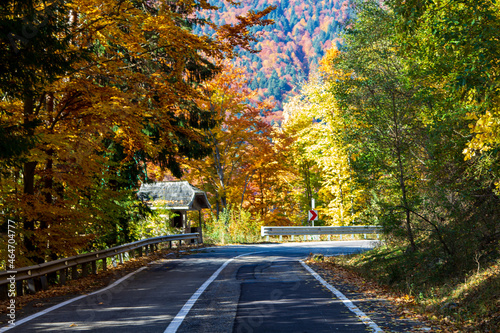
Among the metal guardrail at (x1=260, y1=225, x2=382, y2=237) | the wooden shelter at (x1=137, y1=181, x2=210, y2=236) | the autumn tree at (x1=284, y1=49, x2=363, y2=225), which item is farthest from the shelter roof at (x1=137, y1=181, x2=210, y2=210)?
the autumn tree at (x1=284, y1=49, x2=363, y2=225)

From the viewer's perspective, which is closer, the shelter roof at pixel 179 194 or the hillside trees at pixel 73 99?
the hillside trees at pixel 73 99

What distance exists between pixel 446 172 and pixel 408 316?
514 cm

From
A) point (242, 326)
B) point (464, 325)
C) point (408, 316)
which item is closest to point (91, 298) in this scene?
point (242, 326)

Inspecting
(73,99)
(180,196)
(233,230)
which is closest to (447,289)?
(73,99)

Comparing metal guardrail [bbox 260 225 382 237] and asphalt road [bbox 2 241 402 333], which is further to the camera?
metal guardrail [bbox 260 225 382 237]

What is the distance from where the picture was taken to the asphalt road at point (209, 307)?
7.02m

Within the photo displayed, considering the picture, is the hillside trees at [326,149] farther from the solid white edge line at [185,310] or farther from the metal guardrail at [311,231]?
the solid white edge line at [185,310]

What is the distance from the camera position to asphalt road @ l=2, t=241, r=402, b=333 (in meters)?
7.02

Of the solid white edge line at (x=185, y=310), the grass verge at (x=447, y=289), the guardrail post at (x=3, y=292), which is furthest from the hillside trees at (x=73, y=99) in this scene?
the grass verge at (x=447, y=289)

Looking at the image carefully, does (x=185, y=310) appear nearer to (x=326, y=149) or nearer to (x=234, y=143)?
(x=234, y=143)

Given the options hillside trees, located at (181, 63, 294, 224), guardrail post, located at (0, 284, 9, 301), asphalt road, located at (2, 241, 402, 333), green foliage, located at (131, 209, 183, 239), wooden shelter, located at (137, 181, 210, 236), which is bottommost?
asphalt road, located at (2, 241, 402, 333)

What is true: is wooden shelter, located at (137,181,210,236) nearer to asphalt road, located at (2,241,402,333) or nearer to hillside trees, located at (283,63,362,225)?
hillside trees, located at (283,63,362,225)

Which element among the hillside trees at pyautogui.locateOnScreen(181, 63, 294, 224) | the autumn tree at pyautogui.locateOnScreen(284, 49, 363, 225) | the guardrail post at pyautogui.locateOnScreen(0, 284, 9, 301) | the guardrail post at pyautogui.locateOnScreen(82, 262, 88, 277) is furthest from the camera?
the autumn tree at pyautogui.locateOnScreen(284, 49, 363, 225)

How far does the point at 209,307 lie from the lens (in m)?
8.51
